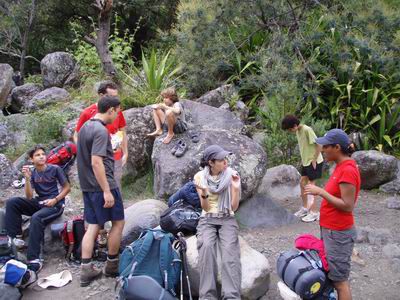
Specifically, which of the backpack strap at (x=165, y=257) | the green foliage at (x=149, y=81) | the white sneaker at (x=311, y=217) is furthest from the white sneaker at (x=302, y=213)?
the green foliage at (x=149, y=81)

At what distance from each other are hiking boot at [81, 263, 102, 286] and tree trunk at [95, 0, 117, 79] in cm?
462

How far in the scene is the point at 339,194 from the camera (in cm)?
350

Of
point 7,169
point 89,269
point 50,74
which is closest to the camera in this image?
point 89,269

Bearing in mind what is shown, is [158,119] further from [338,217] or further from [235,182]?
[338,217]

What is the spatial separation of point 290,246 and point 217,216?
1.41m

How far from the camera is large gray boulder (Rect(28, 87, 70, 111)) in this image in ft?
34.3

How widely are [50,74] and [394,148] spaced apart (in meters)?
8.50

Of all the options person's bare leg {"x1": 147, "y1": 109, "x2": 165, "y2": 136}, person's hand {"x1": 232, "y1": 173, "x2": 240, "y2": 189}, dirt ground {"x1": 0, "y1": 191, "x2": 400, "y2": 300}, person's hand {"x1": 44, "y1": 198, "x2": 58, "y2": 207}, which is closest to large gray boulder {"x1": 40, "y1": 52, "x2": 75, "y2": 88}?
person's bare leg {"x1": 147, "y1": 109, "x2": 165, "y2": 136}

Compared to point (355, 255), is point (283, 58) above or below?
above

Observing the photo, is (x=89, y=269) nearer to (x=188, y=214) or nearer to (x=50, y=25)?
(x=188, y=214)

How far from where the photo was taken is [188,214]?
458cm

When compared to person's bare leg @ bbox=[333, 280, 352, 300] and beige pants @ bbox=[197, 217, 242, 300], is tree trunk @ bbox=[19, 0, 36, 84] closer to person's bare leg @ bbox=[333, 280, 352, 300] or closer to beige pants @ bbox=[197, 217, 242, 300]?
beige pants @ bbox=[197, 217, 242, 300]

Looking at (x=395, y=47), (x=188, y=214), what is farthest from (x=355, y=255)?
(x=395, y=47)

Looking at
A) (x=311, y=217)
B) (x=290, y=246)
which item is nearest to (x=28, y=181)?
(x=290, y=246)
